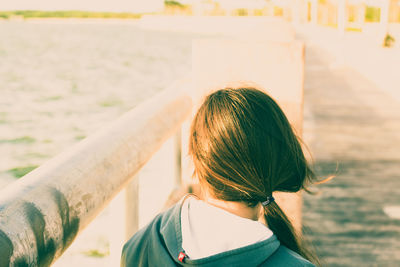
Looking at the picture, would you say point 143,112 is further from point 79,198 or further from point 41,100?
point 41,100

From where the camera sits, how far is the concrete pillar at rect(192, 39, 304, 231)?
256 cm

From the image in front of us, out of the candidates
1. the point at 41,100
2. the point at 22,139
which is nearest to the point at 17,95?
the point at 41,100

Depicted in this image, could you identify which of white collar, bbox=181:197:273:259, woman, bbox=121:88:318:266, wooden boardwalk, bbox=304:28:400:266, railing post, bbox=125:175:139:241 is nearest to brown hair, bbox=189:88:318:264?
woman, bbox=121:88:318:266

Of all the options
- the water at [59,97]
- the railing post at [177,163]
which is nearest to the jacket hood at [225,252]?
the railing post at [177,163]

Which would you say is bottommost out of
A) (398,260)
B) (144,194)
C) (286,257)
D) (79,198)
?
(144,194)

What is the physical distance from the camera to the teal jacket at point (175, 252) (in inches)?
44.7

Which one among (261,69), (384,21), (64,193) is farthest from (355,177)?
(384,21)

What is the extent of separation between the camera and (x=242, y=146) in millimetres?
1261

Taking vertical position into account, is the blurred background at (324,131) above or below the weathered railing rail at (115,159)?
below

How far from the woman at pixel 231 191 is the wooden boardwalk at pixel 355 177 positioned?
68.6 inches

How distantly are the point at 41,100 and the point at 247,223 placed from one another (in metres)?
29.9

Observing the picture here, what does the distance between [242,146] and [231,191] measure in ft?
0.43

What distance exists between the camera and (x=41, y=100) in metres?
29.4

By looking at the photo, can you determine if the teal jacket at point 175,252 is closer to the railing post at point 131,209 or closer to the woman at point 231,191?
the woman at point 231,191
